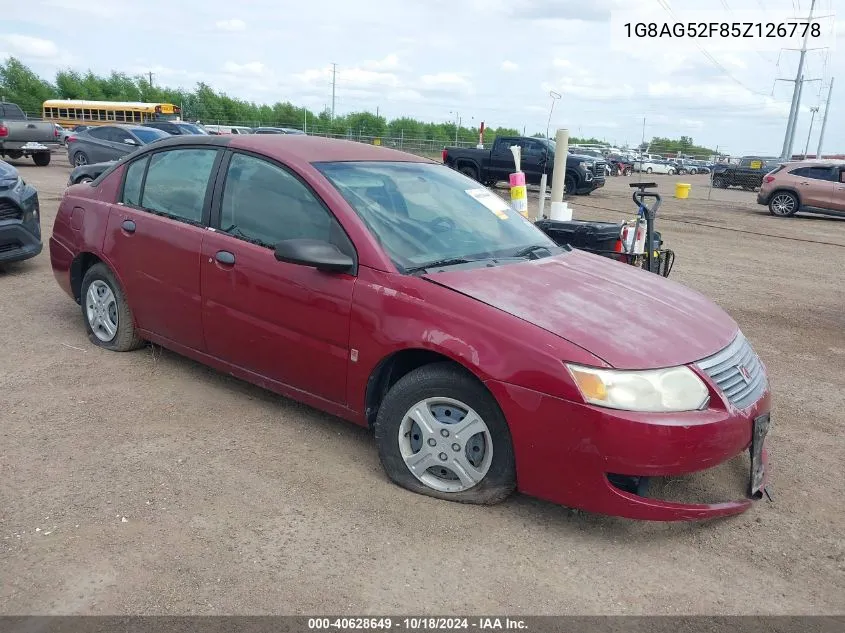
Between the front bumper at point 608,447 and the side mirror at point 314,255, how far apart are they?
975mm

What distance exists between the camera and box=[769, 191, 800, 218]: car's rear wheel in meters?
19.1

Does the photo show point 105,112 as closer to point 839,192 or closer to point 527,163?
point 527,163

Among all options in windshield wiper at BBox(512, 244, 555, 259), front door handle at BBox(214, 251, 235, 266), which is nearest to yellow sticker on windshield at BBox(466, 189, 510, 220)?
windshield wiper at BBox(512, 244, 555, 259)

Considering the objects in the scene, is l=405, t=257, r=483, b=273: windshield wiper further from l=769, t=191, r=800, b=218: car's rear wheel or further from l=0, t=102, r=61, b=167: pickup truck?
l=0, t=102, r=61, b=167: pickup truck

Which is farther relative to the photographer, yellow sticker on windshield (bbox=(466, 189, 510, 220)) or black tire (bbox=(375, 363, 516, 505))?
yellow sticker on windshield (bbox=(466, 189, 510, 220))

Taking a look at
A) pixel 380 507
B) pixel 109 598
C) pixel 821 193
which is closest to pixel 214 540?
pixel 109 598

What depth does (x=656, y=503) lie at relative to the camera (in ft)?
9.82

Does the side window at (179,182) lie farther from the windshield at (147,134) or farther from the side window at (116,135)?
the side window at (116,135)

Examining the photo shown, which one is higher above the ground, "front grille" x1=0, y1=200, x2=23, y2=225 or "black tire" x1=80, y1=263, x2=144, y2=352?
"front grille" x1=0, y1=200, x2=23, y2=225

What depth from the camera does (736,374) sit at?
3.25 metres

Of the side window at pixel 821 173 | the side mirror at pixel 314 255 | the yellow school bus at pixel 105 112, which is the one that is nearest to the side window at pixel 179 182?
the side mirror at pixel 314 255

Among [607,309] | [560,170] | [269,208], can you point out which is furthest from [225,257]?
[560,170]

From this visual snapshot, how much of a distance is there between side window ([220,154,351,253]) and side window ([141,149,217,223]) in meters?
0.24

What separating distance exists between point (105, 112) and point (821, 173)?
1391 inches
